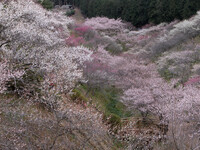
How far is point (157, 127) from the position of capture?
945 centimetres

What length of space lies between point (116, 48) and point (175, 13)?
906 centimetres

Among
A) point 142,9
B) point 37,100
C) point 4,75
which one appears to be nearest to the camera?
point 4,75

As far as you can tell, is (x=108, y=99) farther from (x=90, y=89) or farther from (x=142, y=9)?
(x=142, y=9)

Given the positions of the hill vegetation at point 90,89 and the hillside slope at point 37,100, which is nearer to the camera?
the hillside slope at point 37,100

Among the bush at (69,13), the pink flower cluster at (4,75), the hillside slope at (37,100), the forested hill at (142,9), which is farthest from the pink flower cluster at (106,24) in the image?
the pink flower cluster at (4,75)

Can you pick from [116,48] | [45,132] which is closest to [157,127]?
[45,132]

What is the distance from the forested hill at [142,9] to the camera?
936 inches

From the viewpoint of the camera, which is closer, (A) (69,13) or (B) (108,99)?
(B) (108,99)

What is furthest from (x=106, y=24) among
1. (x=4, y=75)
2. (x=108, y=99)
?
(x=4, y=75)

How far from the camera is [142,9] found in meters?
28.1

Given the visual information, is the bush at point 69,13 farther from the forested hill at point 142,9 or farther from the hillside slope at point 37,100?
the hillside slope at point 37,100

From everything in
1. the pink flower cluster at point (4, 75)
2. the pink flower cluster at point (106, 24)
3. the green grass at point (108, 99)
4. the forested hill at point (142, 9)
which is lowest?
the green grass at point (108, 99)

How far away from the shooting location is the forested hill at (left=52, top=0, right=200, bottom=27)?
23781 mm

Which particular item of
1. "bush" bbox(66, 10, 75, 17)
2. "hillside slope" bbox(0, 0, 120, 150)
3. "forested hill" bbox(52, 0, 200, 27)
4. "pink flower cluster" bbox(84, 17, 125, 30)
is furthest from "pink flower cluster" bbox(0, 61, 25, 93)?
"bush" bbox(66, 10, 75, 17)
